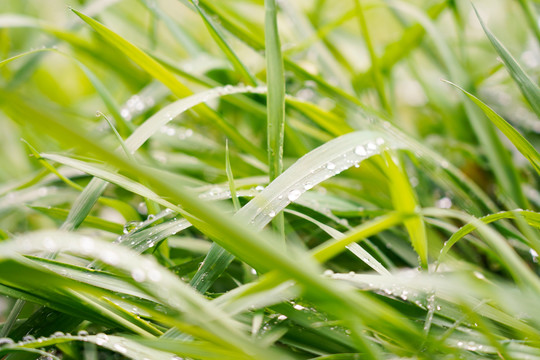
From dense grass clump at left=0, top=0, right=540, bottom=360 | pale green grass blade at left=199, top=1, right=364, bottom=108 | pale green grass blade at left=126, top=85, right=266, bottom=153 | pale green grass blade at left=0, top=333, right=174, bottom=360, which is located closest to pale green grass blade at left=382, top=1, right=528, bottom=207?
dense grass clump at left=0, top=0, right=540, bottom=360

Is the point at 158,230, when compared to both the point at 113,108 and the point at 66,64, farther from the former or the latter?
the point at 66,64

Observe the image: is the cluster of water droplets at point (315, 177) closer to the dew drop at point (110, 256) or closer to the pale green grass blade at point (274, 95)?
the pale green grass blade at point (274, 95)

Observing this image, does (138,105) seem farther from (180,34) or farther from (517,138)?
(517,138)

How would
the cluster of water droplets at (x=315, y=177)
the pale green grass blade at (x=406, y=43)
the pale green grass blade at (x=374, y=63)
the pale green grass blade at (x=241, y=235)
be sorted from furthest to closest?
the pale green grass blade at (x=406, y=43)
the pale green grass blade at (x=374, y=63)
the cluster of water droplets at (x=315, y=177)
the pale green grass blade at (x=241, y=235)

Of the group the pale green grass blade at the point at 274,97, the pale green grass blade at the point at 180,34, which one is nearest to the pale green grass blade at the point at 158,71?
the pale green grass blade at the point at 274,97

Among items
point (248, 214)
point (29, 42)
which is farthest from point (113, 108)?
point (29, 42)

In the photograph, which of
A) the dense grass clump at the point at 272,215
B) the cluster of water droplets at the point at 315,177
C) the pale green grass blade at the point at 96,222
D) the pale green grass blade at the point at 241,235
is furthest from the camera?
the pale green grass blade at the point at 96,222

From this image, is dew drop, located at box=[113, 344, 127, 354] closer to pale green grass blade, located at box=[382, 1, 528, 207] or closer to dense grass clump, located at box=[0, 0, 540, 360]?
dense grass clump, located at box=[0, 0, 540, 360]

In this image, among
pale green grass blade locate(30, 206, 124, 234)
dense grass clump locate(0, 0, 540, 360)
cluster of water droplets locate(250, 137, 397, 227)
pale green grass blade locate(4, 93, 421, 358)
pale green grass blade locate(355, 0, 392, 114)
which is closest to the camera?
pale green grass blade locate(4, 93, 421, 358)
